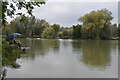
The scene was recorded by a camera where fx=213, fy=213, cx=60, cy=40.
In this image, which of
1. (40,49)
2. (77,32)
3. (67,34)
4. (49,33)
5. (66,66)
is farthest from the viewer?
(67,34)

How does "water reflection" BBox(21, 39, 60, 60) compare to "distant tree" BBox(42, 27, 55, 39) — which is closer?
"water reflection" BBox(21, 39, 60, 60)

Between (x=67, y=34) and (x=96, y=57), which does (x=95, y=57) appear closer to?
(x=96, y=57)

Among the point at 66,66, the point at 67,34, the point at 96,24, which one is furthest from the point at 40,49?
the point at 67,34

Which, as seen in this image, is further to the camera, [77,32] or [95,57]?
[77,32]

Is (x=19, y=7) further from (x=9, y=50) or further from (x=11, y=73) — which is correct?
(x=11, y=73)

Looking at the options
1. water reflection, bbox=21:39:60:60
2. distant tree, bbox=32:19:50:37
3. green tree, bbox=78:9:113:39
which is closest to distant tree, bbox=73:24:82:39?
green tree, bbox=78:9:113:39

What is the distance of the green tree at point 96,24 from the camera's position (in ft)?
140

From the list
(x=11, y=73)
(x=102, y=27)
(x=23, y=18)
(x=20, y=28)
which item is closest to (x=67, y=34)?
(x=20, y=28)

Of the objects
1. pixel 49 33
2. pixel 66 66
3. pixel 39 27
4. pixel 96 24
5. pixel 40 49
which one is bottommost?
pixel 66 66

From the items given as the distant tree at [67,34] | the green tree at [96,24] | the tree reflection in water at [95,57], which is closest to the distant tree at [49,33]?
the distant tree at [67,34]

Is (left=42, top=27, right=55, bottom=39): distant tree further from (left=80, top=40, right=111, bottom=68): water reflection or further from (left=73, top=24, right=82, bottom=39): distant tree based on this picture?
(left=80, top=40, right=111, bottom=68): water reflection

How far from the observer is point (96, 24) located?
141 feet

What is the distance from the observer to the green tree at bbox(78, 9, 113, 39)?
42.8 meters

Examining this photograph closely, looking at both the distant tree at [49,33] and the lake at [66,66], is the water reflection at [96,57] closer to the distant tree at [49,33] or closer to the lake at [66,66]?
the lake at [66,66]
